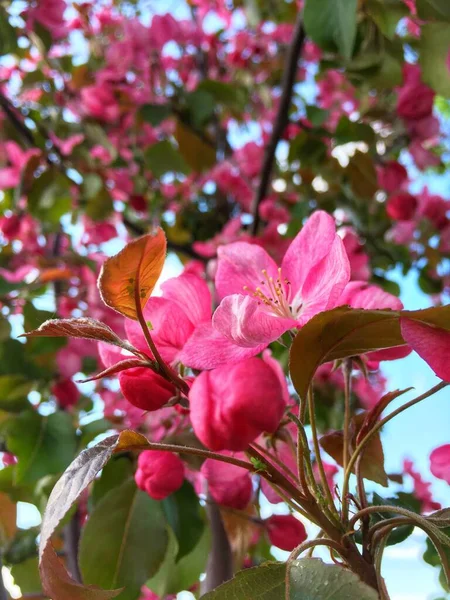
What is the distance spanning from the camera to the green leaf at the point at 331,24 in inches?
30.4

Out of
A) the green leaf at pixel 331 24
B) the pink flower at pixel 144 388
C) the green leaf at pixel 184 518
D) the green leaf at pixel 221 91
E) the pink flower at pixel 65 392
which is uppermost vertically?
the green leaf at pixel 331 24

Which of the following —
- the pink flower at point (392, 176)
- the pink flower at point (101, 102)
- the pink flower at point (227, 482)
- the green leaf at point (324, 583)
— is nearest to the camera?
the green leaf at point (324, 583)

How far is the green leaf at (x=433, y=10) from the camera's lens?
74cm

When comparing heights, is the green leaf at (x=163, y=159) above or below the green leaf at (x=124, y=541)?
above

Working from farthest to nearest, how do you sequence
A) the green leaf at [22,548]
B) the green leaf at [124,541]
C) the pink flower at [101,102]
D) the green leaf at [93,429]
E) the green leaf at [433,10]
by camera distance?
1. the pink flower at [101,102]
2. the green leaf at [22,548]
3. the green leaf at [93,429]
4. the green leaf at [433,10]
5. the green leaf at [124,541]

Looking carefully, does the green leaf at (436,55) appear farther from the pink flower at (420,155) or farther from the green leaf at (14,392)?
the green leaf at (14,392)

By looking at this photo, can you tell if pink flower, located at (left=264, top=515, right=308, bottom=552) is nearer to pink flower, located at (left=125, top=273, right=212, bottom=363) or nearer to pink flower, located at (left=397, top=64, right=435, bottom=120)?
pink flower, located at (left=125, top=273, right=212, bottom=363)

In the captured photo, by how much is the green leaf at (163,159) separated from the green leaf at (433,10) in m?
0.70

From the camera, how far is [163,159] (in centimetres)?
139

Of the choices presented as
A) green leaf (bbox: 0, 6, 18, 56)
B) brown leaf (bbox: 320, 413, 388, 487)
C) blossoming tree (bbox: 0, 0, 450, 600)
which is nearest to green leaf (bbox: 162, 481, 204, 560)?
blossoming tree (bbox: 0, 0, 450, 600)

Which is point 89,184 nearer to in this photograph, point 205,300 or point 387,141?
point 387,141

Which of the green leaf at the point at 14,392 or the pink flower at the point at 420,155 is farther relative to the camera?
the pink flower at the point at 420,155

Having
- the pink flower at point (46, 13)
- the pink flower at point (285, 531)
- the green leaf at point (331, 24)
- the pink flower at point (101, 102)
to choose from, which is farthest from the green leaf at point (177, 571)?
the pink flower at point (46, 13)

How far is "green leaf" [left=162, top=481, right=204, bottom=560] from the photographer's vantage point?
0.70 metres
